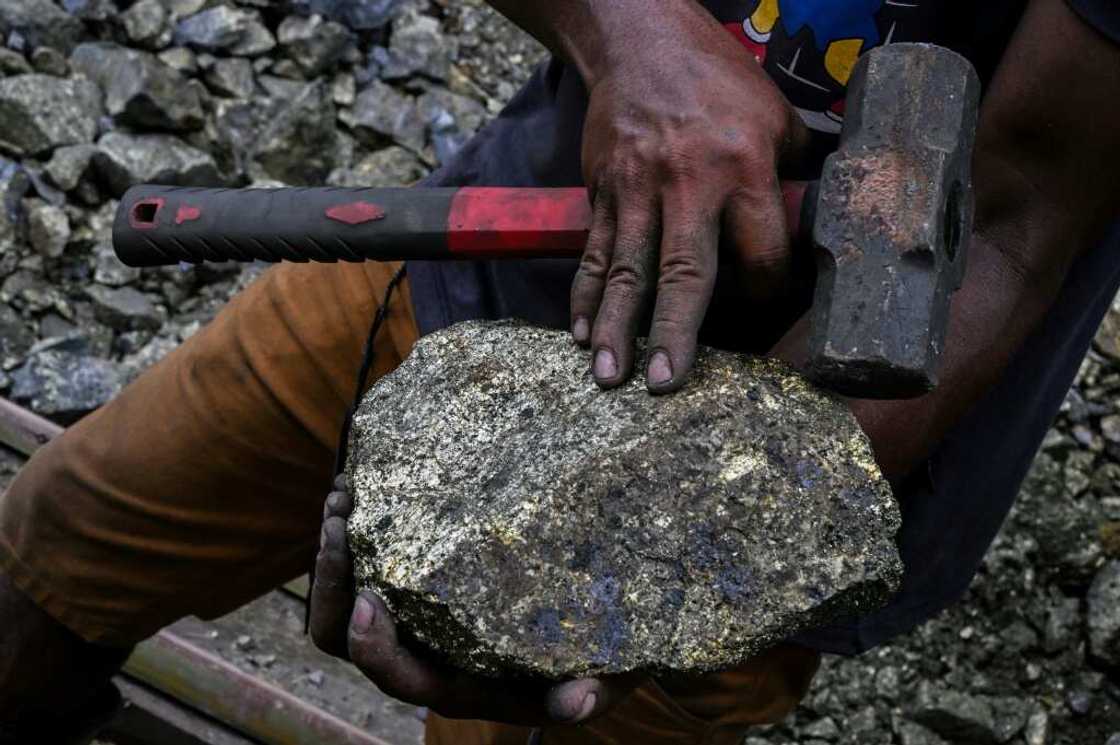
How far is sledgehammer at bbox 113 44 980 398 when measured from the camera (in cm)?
142

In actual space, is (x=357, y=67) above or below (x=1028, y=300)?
below

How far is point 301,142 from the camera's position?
12.4 ft

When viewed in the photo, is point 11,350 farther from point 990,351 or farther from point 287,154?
point 990,351

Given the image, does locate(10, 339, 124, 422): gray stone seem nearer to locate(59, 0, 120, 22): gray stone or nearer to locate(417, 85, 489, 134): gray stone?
locate(59, 0, 120, 22): gray stone

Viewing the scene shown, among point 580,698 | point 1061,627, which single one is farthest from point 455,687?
point 1061,627

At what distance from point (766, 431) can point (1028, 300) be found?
41 cm

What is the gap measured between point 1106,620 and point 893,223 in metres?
1.93

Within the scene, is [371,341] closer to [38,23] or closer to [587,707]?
[587,707]

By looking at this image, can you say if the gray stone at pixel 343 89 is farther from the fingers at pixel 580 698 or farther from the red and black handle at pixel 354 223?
the fingers at pixel 580 698

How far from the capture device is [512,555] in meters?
1.45

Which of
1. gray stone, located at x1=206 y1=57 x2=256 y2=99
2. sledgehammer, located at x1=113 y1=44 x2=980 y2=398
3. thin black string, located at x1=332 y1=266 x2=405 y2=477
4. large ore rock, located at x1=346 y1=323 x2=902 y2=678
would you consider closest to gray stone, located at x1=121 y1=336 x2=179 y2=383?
gray stone, located at x1=206 y1=57 x2=256 y2=99

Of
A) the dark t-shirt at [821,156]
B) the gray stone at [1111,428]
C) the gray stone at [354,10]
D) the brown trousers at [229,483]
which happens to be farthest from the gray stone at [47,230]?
the gray stone at [1111,428]

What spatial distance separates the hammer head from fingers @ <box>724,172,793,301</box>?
4 cm

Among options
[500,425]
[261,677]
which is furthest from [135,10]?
[500,425]
